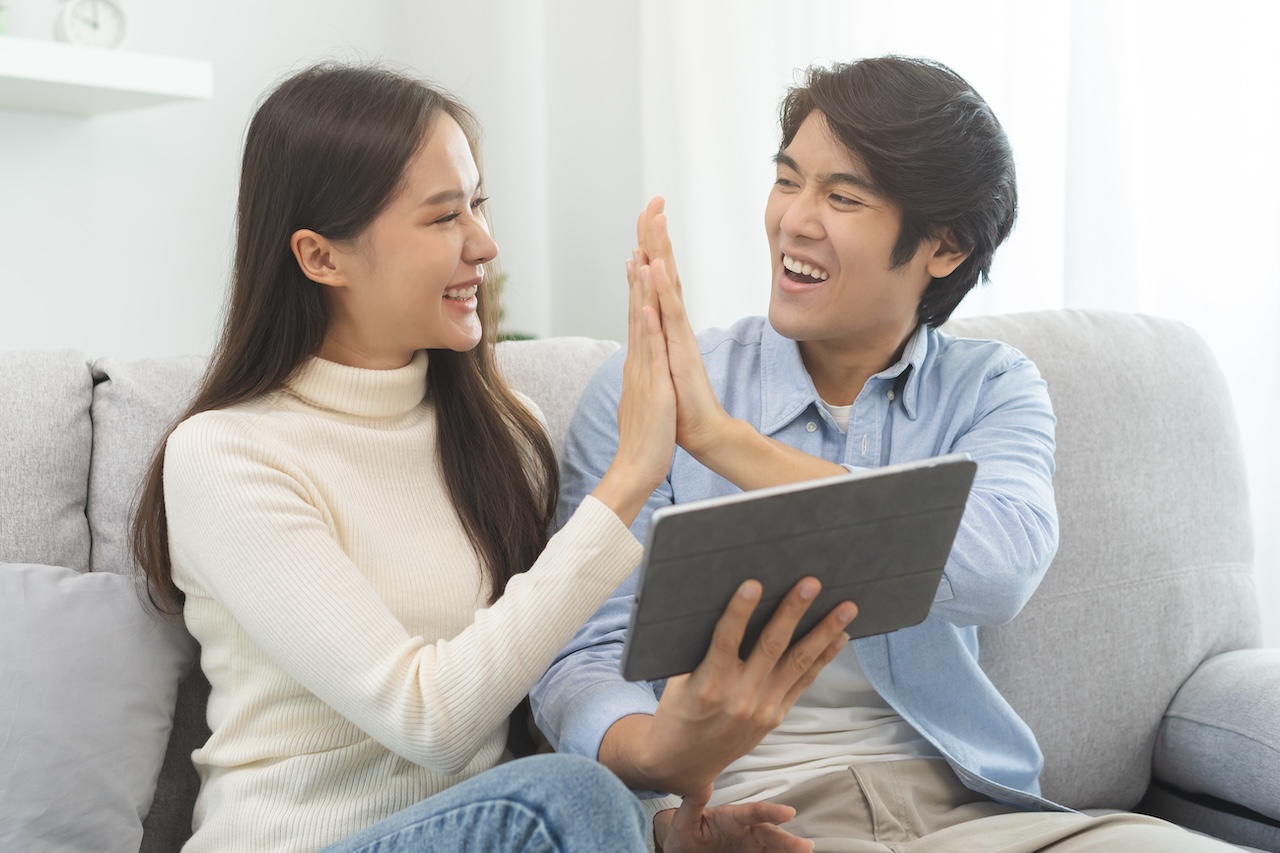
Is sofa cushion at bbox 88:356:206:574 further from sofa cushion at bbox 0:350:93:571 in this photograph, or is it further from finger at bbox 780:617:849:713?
finger at bbox 780:617:849:713

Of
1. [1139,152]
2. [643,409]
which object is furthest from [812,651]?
[1139,152]

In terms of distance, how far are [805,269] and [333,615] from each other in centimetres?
67

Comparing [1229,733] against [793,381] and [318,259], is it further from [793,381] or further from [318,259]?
[318,259]

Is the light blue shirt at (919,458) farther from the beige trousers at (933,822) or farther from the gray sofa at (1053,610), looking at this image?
the gray sofa at (1053,610)

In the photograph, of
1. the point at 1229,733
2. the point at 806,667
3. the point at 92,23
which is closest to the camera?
the point at 806,667

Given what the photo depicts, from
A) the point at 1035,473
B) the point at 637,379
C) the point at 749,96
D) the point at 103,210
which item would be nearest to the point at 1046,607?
the point at 1035,473

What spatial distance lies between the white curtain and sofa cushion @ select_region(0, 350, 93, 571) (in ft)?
5.62

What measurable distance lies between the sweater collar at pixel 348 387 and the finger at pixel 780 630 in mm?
546

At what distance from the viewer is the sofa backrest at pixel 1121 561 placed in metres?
1.69

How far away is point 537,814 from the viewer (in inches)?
37.7

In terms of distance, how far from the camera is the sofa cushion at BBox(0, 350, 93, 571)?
Result: 4.38 feet

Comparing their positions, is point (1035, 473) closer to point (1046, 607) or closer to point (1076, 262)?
point (1046, 607)

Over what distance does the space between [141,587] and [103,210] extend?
2199 millimetres

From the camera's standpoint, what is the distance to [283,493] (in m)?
1.16
